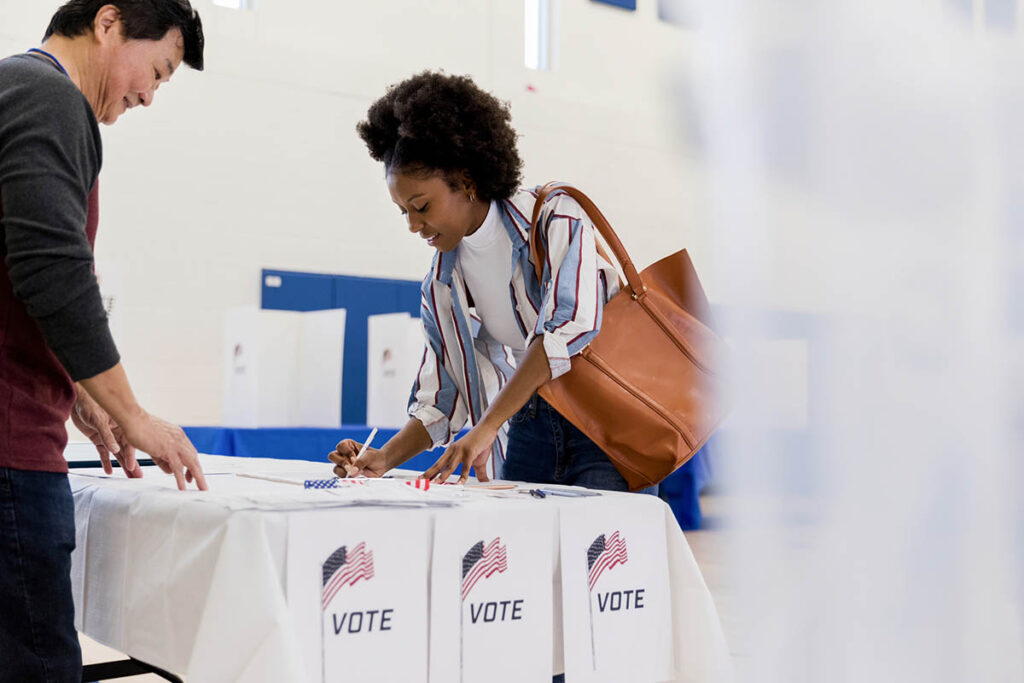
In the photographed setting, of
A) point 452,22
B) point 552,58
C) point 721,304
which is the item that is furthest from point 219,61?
point 721,304

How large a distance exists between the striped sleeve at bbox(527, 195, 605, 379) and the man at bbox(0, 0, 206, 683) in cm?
54

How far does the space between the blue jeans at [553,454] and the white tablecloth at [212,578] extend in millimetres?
198

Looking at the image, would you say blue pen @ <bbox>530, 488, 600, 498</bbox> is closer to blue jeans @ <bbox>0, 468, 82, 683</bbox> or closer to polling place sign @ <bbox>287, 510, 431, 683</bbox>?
polling place sign @ <bbox>287, 510, 431, 683</bbox>

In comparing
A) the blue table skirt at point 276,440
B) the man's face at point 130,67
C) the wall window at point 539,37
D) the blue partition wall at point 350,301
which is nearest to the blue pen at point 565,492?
the man's face at point 130,67

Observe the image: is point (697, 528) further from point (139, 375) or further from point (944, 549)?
point (944, 549)

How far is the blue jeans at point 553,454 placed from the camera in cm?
147

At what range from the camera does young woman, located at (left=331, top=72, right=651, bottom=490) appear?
1.41 m

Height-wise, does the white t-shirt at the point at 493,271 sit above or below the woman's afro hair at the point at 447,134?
below

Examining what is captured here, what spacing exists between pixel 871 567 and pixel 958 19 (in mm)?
390

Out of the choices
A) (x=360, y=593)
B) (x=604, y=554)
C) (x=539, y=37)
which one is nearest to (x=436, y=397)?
(x=604, y=554)

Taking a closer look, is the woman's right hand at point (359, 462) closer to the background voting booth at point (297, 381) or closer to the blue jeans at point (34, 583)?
the blue jeans at point (34, 583)

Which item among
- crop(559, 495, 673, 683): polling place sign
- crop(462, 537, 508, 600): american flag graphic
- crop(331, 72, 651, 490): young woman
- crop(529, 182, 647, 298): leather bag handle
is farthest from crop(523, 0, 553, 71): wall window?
crop(462, 537, 508, 600): american flag graphic

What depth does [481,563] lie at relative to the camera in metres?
1.09

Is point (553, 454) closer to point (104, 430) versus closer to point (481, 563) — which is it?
point (481, 563)
